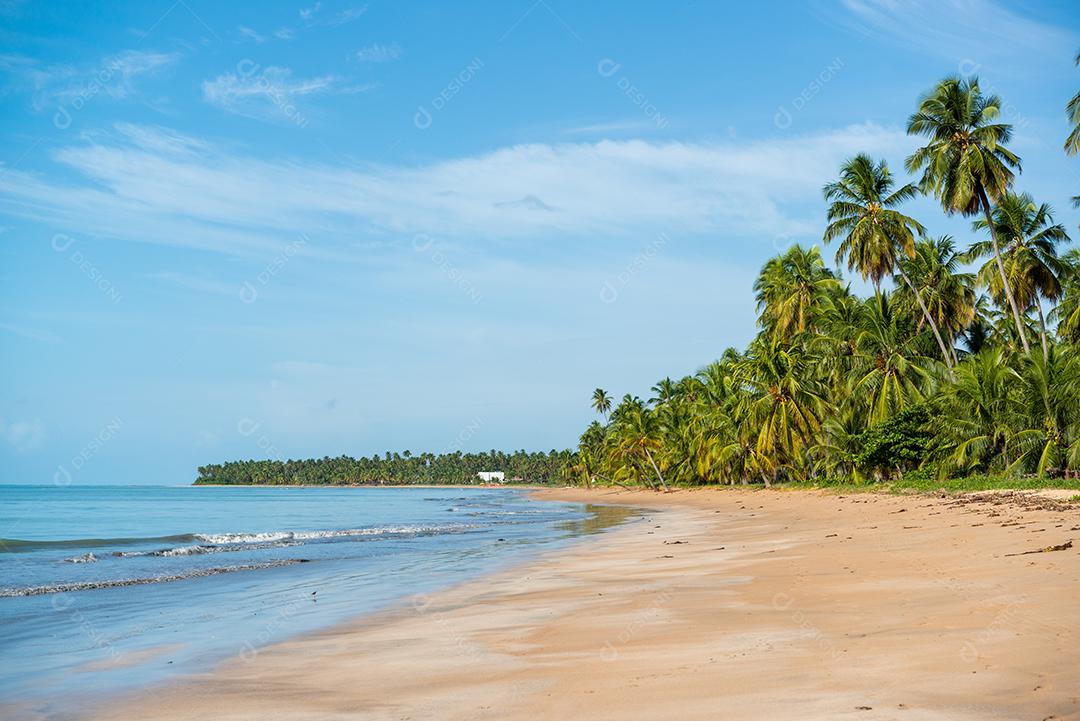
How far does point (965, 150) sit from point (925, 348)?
14136mm

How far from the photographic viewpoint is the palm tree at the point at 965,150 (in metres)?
34.2

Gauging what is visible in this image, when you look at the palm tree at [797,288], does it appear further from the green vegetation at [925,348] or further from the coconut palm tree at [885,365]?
the coconut palm tree at [885,365]

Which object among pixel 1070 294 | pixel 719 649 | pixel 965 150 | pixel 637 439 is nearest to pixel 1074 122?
pixel 965 150

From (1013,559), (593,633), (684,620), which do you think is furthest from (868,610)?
(1013,559)

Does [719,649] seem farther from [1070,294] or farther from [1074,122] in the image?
[1070,294]

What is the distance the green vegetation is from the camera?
101 ft

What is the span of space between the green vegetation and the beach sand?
684 inches

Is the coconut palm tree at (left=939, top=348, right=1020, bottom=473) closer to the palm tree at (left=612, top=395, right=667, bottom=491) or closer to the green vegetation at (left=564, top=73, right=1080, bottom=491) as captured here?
the green vegetation at (left=564, top=73, right=1080, bottom=491)

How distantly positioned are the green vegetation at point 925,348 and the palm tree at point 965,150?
0.06 meters

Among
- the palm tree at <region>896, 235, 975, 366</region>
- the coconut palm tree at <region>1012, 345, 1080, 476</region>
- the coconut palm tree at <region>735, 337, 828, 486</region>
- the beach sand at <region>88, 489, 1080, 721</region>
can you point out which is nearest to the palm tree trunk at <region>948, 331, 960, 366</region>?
the palm tree at <region>896, 235, 975, 366</region>

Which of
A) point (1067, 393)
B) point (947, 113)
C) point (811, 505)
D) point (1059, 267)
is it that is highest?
→ point (947, 113)

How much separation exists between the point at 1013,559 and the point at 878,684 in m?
6.94

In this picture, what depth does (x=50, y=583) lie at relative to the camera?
1795 cm

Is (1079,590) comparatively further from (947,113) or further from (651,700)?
(947,113)
